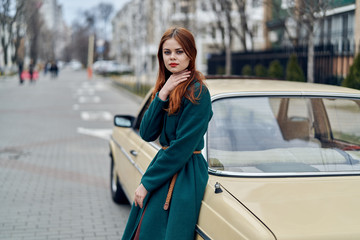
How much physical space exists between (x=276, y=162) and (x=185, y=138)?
978 mm

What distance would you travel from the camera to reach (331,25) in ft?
73.6

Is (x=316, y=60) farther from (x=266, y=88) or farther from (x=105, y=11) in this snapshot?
(x=105, y=11)

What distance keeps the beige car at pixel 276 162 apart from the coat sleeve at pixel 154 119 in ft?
1.35

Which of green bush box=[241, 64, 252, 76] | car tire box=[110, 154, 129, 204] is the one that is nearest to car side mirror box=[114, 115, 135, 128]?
car tire box=[110, 154, 129, 204]

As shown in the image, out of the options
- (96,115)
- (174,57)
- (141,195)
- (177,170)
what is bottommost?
(96,115)

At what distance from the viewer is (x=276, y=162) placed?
3.18m

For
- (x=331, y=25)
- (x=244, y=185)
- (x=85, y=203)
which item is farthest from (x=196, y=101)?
(x=331, y=25)

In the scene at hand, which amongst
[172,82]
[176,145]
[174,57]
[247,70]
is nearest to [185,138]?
[176,145]

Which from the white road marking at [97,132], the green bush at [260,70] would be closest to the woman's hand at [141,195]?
the white road marking at [97,132]

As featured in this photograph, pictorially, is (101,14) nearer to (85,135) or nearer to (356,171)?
(85,135)

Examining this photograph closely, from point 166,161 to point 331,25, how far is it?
21575mm

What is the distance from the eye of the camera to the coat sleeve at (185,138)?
242 cm

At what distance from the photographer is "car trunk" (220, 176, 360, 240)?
2.11m

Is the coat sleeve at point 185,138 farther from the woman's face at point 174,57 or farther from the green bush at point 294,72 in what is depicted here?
the green bush at point 294,72
